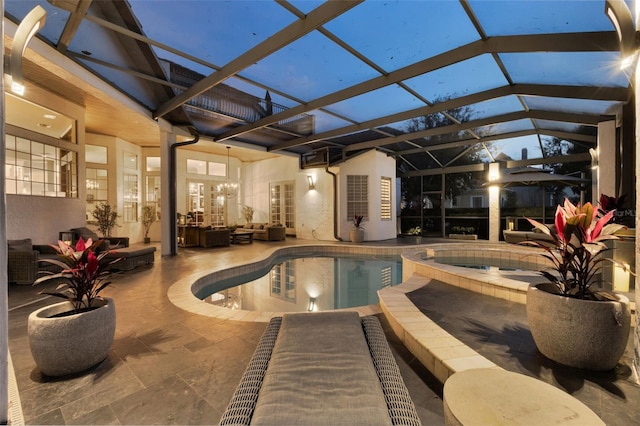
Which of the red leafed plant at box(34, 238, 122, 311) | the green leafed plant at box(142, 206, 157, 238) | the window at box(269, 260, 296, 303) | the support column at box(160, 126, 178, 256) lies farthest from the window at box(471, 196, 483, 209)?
the green leafed plant at box(142, 206, 157, 238)

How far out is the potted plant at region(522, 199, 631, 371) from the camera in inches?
66.1

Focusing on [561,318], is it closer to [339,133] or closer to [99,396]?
[99,396]

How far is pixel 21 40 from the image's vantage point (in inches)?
79.7

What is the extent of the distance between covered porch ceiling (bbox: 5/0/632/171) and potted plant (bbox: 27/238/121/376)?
110 inches

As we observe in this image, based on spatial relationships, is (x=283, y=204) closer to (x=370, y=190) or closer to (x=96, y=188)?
(x=370, y=190)

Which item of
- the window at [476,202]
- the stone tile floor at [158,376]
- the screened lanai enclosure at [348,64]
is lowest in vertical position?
the stone tile floor at [158,376]

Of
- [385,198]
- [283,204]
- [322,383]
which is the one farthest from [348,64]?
[283,204]

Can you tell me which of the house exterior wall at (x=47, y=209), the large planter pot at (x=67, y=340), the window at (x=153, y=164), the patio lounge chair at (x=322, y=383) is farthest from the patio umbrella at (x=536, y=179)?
the window at (x=153, y=164)

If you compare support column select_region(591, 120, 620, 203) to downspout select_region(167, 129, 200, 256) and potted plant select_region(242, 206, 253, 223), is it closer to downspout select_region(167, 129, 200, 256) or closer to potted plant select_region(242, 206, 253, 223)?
downspout select_region(167, 129, 200, 256)

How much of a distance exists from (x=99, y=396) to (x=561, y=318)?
10.0ft

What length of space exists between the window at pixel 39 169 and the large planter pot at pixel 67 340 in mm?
4629

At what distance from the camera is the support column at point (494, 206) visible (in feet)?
31.2

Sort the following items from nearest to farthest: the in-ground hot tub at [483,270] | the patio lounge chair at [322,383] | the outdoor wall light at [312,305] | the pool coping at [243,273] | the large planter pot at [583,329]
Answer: the patio lounge chair at [322,383] → the large planter pot at [583,329] → the pool coping at [243,273] → the in-ground hot tub at [483,270] → the outdoor wall light at [312,305]

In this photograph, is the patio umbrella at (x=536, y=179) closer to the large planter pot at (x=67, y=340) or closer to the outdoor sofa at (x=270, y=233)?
the outdoor sofa at (x=270, y=233)
